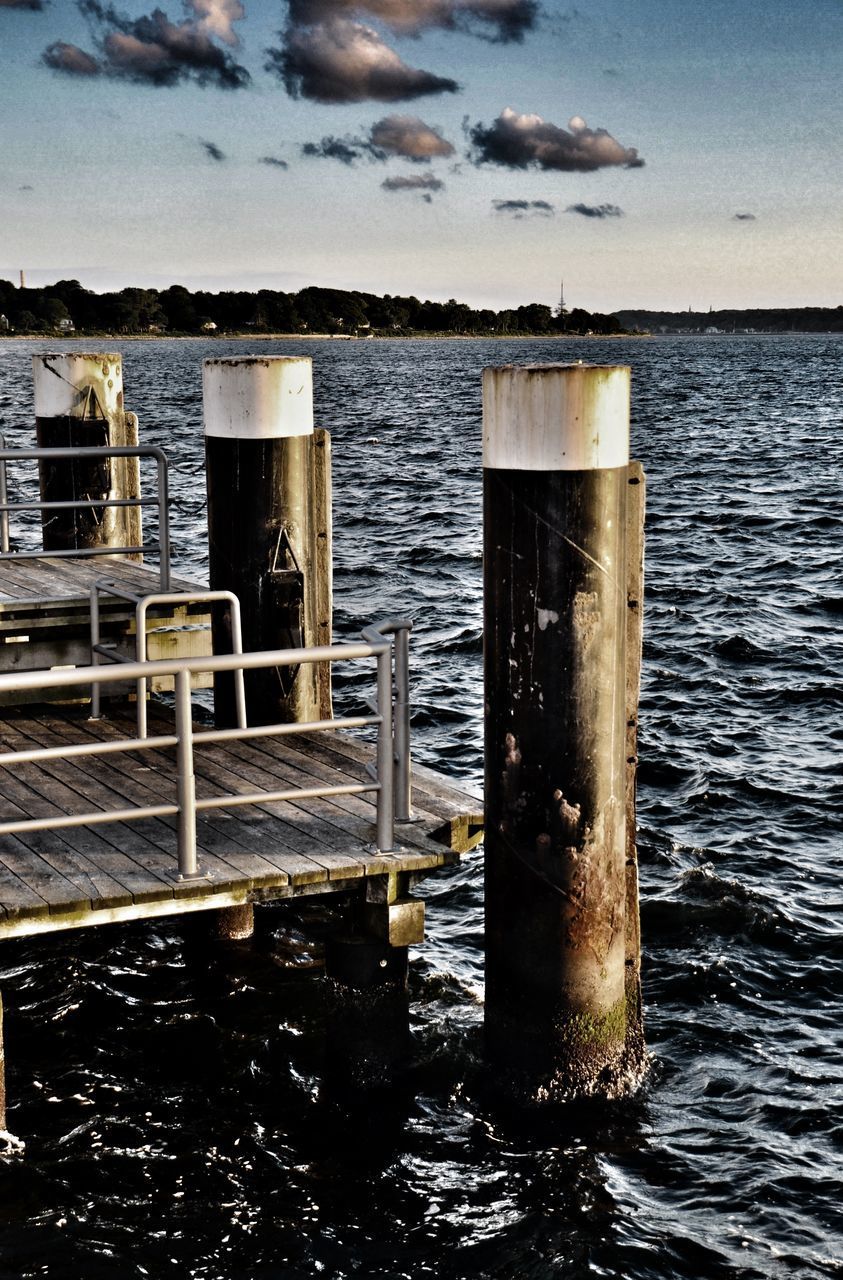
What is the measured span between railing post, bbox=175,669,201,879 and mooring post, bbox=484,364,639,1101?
4.49 feet

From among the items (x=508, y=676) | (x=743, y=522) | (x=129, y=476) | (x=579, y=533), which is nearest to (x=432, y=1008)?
(x=508, y=676)

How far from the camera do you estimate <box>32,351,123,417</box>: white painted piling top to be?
12.7 m

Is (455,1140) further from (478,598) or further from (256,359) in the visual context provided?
(478,598)

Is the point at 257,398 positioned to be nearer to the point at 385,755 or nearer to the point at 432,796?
the point at 432,796

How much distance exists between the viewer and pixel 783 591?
24.2 meters

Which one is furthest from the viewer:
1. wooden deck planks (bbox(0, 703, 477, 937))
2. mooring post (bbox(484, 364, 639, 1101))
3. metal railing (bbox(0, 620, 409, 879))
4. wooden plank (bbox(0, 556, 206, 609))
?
Answer: wooden plank (bbox(0, 556, 206, 609))

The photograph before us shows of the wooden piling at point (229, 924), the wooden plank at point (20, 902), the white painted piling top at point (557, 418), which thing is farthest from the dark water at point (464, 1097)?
the white painted piling top at point (557, 418)

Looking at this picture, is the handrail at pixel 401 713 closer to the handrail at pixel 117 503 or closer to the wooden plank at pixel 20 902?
the wooden plank at pixel 20 902

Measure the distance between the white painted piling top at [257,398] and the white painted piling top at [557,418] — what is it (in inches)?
93.3

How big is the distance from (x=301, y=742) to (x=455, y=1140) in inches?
102

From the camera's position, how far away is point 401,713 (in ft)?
25.1

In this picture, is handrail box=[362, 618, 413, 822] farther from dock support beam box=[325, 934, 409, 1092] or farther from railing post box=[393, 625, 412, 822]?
dock support beam box=[325, 934, 409, 1092]

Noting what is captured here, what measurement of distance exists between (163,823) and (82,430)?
227 inches

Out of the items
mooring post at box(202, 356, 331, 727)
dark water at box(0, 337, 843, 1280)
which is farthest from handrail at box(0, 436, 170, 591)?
dark water at box(0, 337, 843, 1280)
